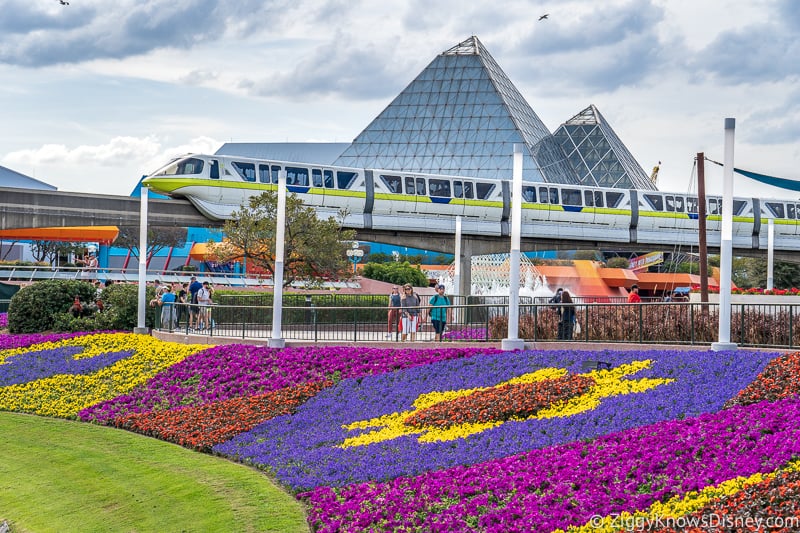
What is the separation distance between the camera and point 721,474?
11812mm

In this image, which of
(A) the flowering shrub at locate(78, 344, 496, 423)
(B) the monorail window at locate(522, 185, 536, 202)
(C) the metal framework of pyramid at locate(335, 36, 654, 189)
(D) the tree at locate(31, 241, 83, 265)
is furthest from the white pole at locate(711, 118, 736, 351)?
(C) the metal framework of pyramid at locate(335, 36, 654, 189)

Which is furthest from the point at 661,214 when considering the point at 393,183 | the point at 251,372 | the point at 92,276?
the point at 251,372

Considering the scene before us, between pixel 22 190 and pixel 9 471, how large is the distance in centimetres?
3247

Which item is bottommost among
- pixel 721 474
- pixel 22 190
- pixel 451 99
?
pixel 721 474

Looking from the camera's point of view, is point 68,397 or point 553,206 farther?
point 553,206

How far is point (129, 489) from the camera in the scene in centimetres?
1580

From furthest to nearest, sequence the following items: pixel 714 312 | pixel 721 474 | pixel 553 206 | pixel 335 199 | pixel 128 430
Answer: pixel 553 206
pixel 335 199
pixel 714 312
pixel 128 430
pixel 721 474

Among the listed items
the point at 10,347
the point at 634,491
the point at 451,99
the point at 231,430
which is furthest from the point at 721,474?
the point at 451,99

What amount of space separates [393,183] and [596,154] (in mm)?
70358

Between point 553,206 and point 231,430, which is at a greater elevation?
point 553,206

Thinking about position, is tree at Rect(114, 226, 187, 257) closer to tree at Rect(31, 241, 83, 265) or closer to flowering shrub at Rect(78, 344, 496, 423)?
tree at Rect(31, 241, 83, 265)

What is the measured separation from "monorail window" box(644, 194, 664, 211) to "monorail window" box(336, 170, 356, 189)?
19361 mm

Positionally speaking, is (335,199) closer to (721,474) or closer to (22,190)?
(22,190)

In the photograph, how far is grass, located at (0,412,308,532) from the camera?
13.8 m
